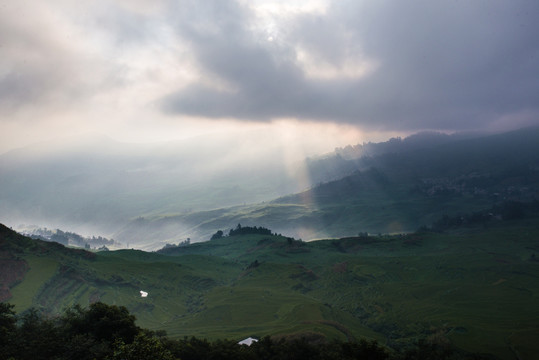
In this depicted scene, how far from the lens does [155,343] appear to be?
4084 cm

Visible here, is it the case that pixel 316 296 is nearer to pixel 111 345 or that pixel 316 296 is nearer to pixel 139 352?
pixel 111 345

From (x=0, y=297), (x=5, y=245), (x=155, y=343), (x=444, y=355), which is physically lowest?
(x=444, y=355)

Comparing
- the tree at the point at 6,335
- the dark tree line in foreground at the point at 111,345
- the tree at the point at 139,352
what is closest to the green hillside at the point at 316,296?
the dark tree line in foreground at the point at 111,345

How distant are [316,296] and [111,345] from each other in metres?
112

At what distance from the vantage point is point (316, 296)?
508 ft

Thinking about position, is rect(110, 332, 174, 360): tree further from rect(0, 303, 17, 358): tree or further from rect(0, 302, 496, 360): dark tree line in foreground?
rect(0, 303, 17, 358): tree

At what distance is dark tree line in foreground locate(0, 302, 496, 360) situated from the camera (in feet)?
148

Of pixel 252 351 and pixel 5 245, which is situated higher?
pixel 5 245

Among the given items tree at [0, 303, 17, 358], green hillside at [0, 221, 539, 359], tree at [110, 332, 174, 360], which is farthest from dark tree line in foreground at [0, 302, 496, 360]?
green hillside at [0, 221, 539, 359]

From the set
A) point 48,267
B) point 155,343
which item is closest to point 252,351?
point 155,343

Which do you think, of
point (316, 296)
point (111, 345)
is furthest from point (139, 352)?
point (316, 296)

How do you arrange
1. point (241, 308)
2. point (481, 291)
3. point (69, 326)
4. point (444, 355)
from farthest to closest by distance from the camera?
point (481, 291), point (241, 308), point (444, 355), point (69, 326)

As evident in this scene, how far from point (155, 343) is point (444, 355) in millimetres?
52301

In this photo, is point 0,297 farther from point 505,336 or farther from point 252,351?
point 505,336
